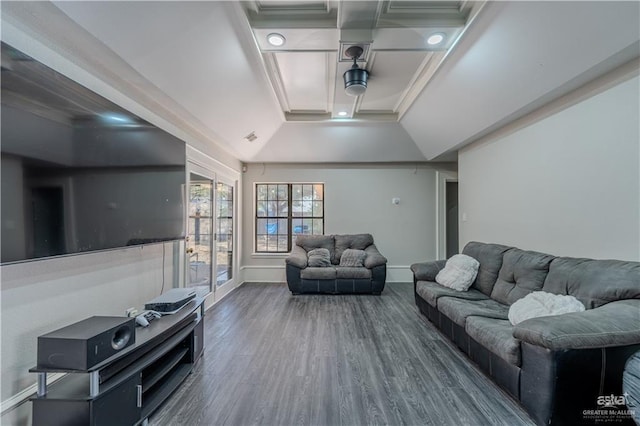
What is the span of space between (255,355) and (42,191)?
2088mm

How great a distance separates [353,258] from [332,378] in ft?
9.00

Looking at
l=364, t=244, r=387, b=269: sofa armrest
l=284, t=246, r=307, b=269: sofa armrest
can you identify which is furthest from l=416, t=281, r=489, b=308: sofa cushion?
l=284, t=246, r=307, b=269: sofa armrest

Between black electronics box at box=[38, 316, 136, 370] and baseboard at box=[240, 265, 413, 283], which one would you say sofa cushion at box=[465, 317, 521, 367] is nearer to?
black electronics box at box=[38, 316, 136, 370]

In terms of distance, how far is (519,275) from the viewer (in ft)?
9.01

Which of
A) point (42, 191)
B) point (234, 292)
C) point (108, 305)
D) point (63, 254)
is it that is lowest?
point (234, 292)

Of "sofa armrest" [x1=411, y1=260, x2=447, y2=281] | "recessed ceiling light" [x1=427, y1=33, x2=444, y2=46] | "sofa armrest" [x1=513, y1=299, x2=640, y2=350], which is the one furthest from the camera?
"sofa armrest" [x1=411, y1=260, x2=447, y2=281]

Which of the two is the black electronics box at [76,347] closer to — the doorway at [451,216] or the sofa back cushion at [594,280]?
the sofa back cushion at [594,280]

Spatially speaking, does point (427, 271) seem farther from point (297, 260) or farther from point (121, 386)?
point (121, 386)

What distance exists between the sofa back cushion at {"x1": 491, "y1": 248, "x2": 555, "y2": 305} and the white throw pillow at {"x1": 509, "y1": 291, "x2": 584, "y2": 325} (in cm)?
31

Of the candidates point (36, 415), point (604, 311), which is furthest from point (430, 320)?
point (36, 415)

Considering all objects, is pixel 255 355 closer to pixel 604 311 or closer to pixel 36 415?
pixel 36 415

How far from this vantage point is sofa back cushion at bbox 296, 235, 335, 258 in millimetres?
5340

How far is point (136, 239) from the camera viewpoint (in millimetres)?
2139

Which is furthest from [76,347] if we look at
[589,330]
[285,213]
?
[285,213]
